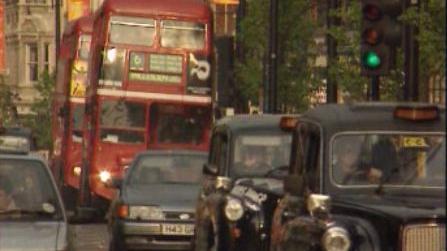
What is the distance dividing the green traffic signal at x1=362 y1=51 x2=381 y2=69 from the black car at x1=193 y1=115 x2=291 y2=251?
290 centimetres

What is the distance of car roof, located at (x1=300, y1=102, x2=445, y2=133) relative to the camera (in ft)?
37.5

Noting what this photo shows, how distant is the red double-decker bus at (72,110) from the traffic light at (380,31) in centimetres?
1497

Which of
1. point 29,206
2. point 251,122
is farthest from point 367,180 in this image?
point 251,122

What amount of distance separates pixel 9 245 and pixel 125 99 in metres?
17.8

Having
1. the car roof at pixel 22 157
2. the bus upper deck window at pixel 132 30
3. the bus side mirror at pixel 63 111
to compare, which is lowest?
the bus side mirror at pixel 63 111

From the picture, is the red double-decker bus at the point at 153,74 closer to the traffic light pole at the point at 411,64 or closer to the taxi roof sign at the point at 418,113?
the traffic light pole at the point at 411,64

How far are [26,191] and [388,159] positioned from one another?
303cm

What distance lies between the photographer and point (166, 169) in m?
22.4

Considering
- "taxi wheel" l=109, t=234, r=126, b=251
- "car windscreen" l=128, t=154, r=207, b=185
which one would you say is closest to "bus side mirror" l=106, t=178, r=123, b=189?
"car windscreen" l=128, t=154, r=207, b=185

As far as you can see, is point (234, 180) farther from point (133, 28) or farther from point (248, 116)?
point (133, 28)

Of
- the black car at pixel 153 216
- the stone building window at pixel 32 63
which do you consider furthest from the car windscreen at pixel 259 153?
the stone building window at pixel 32 63

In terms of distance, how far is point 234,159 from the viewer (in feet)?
49.8

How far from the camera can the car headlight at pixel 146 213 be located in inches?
812

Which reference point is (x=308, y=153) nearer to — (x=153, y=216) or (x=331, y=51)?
(x=153, y=216)
